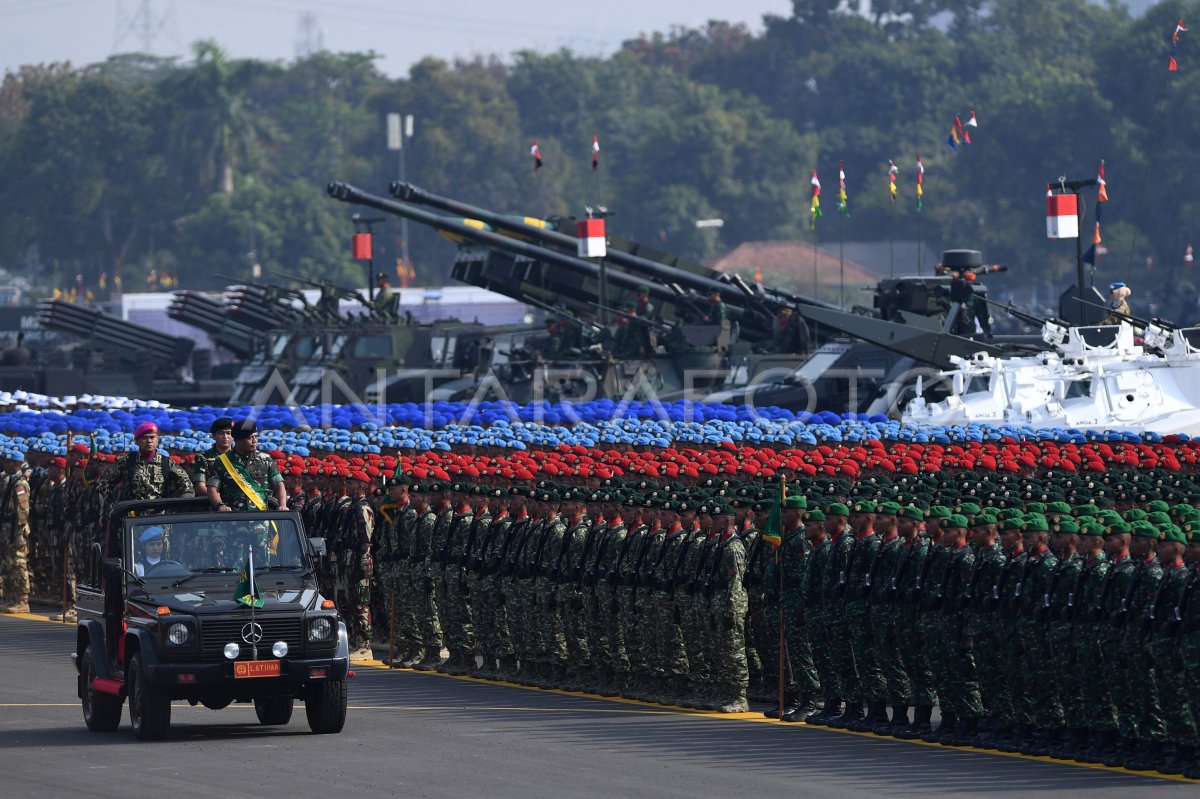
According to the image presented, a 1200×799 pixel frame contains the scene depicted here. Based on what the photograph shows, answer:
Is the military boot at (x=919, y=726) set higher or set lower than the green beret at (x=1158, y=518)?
lower

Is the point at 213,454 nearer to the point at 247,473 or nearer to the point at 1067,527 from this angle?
the point at 247,473

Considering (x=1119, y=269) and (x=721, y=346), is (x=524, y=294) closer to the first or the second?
(x=721, y=346)

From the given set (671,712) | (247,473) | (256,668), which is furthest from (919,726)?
(247,473)

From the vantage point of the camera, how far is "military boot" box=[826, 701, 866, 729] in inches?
Result: 514

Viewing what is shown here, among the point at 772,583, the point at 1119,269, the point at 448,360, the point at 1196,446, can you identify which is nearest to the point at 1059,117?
the point at 1119,269

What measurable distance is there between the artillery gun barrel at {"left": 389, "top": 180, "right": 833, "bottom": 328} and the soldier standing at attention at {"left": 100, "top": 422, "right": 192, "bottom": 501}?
16.9 meters

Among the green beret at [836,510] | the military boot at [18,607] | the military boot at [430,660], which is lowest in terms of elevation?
the military boot at [430,660]

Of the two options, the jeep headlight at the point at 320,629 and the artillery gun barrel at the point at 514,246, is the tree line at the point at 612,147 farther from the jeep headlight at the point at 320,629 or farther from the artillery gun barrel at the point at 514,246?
the jeep headlight at the point at 320,629

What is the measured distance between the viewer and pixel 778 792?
10961mm

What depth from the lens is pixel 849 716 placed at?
43.1 ft

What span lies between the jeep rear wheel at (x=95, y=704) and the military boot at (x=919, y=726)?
4105 mm

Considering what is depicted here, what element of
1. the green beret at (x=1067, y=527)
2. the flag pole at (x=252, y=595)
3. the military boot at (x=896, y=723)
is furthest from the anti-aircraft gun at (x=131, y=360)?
the green beret at (x=1067, y=527)

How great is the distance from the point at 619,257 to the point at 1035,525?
2214cm

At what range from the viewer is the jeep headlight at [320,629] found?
12.3 metres
